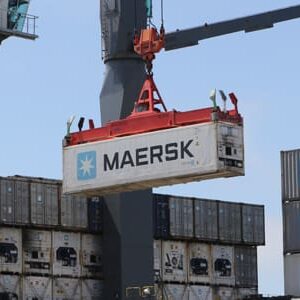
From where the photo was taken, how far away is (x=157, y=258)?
252ft

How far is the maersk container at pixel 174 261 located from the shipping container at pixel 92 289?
15.5ft

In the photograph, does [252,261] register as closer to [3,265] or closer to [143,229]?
[143,229]

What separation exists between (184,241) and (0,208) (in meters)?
13.2

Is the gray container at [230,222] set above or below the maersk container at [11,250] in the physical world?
above

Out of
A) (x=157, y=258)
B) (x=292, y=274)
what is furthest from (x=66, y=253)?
(x=292, y=274)

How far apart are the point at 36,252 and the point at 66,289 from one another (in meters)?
2.54

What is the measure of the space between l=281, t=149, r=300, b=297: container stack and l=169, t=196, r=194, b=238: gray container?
8.69m

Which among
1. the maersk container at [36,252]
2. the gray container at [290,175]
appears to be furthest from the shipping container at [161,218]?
the gray container at [290,175]

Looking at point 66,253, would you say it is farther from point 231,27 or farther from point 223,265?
point 231,27

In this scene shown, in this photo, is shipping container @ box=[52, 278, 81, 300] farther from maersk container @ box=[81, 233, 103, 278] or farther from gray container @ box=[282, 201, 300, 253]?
gray container @ box=[282, 201, 300, 253]

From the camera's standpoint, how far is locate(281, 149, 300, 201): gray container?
228 ft

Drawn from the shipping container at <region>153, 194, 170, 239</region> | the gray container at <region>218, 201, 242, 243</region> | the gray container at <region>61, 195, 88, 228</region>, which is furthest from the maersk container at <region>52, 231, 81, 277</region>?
the gray container at <region>218, 201, 242, 243</region>

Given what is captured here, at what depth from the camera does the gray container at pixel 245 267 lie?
3219 inches

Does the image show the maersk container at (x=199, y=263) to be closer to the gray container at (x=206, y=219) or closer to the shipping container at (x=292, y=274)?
the gray container at (x=206, y=219)
